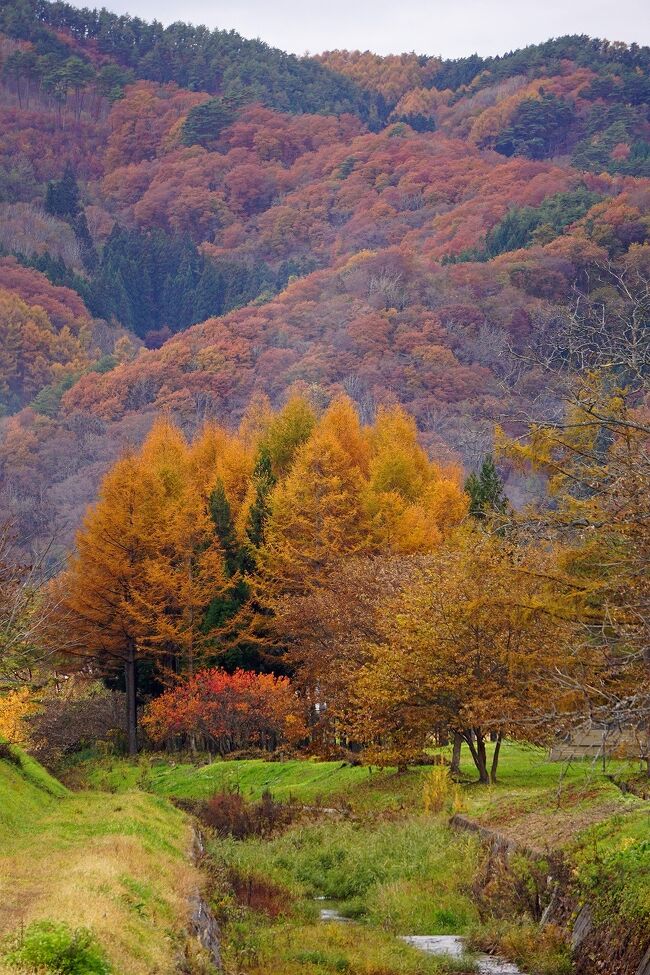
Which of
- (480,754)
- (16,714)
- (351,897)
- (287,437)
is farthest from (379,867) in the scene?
(287,437)

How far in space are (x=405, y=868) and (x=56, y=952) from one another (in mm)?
12627

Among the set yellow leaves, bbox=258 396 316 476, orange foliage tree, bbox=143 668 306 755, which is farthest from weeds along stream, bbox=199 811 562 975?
yellow leaves, bbox=258 396 316 476

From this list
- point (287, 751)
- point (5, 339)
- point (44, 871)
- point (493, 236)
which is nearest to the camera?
point (44, 871)

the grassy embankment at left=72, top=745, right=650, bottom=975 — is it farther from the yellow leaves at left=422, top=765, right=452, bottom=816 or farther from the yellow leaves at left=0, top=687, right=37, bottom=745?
the yellow leaves at left=0, top=687, right=37, bottom=745

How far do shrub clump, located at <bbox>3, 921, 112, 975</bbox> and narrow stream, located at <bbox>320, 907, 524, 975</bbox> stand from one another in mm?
7152

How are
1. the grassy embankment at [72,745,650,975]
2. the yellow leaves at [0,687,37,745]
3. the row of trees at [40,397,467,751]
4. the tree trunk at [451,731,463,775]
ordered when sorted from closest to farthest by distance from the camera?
the grassy embankment at [72,745,650,975], the tree trunk at [451,731,463,775], the yellow leaves at [0,687,37,745], the row of trees at [40,397,467,751]

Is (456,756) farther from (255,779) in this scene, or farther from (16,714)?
(16,714)

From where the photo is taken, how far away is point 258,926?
62.1 ft

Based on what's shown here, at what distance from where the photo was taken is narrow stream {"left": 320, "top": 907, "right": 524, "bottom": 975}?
16.4 m

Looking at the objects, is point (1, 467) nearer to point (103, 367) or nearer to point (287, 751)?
point (103, 367)

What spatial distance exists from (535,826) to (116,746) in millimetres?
32570

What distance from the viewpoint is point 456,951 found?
17.6 meters

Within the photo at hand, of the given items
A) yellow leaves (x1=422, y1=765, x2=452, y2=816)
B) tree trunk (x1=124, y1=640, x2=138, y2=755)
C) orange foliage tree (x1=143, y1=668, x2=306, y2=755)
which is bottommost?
tree trunk (x1=124, y1=640, x2=138, y2=755)

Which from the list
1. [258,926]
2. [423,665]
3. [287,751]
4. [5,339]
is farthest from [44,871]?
[5,339]
